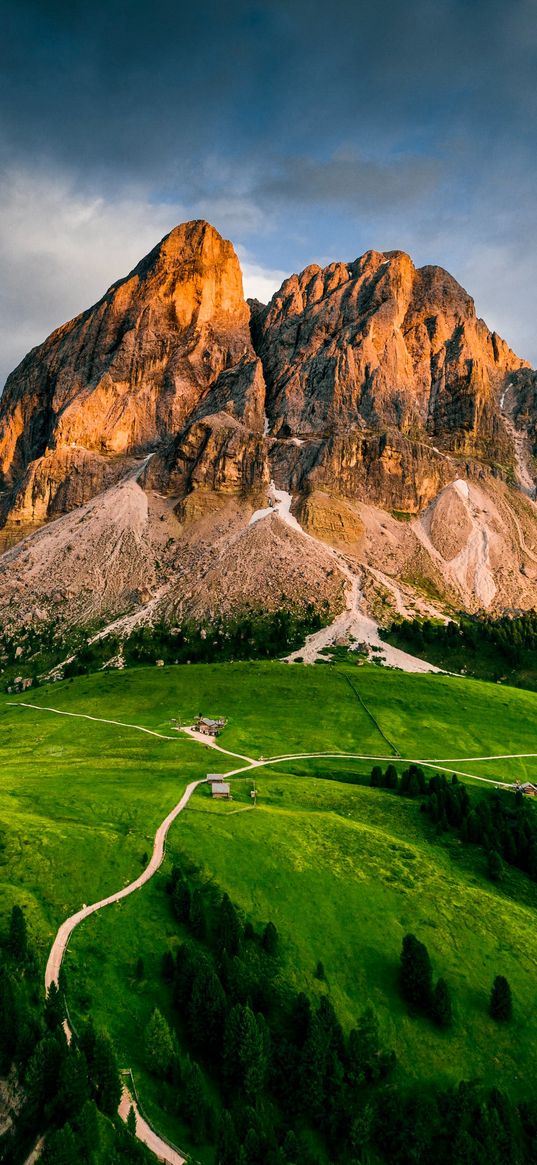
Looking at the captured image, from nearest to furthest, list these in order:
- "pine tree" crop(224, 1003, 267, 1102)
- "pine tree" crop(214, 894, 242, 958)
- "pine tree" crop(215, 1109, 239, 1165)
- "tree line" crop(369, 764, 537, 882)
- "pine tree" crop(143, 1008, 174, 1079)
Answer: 1. "pine tree" crop(215, 1109, 239, 1165)
2. "pine tree" crop(143, 1008, 174, 1079)
3. "pine tree" crop(224, 1003, 267, 1102)
4. "pine tree" crop(214, 894, 242, 958)
5. "tree line" crop(369, 764, 537, 882)

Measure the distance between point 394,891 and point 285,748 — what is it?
43.5m

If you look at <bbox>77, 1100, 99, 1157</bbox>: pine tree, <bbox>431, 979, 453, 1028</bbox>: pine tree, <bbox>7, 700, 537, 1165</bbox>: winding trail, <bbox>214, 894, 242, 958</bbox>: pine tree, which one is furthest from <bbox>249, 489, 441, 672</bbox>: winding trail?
<bbox>77, 1100, 99, 1157</bbox>: pine tree

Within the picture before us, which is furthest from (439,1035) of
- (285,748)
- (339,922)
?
(285,748)

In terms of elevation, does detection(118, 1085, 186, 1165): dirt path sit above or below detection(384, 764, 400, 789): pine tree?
below

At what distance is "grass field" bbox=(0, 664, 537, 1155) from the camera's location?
122ft

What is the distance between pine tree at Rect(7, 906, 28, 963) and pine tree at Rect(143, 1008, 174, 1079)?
886 centimetres

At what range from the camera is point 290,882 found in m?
48.8

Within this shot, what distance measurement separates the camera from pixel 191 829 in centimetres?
5538

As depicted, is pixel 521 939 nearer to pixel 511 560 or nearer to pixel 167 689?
pixel 167 689

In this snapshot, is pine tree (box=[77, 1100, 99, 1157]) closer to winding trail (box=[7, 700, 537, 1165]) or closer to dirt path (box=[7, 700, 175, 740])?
winding trail (box=[7, 700, 537, 1165])

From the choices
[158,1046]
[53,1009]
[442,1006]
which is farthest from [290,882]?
[53,1009]

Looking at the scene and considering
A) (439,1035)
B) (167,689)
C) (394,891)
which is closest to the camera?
(439,1035)

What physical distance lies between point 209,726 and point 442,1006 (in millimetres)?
65573

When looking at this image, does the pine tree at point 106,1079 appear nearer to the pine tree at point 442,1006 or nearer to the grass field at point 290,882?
the grass field at point 290,882
